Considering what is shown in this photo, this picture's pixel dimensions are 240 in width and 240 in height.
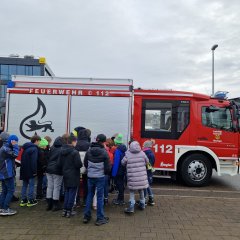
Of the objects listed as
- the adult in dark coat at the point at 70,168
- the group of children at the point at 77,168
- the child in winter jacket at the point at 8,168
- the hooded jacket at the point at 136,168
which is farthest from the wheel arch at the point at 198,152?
the child in winter jacket at the point at 8,168

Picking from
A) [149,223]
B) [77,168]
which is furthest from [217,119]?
[77,168]

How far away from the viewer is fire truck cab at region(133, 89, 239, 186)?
9.88 meters

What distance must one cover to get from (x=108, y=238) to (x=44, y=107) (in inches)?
222

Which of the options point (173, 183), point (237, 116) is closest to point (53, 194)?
point (173, 183)

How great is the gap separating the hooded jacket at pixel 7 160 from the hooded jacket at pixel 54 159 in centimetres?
71

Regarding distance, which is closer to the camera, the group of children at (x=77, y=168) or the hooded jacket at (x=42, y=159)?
the group of children at (x=77, y=168)

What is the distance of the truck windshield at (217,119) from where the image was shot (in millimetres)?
10070

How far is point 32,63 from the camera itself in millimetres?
55062

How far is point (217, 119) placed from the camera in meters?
10.1

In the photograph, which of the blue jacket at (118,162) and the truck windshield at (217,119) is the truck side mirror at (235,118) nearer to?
the truck windshield at (217,119)

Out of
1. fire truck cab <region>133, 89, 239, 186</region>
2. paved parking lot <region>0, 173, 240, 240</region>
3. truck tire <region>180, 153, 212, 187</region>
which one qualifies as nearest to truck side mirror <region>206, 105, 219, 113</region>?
fire truck cab <region>133, 89, 239, 186</region>

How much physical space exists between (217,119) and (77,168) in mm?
5391

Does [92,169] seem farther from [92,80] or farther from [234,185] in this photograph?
[234,185]

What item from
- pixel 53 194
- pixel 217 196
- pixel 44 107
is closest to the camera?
pixel 53 194
